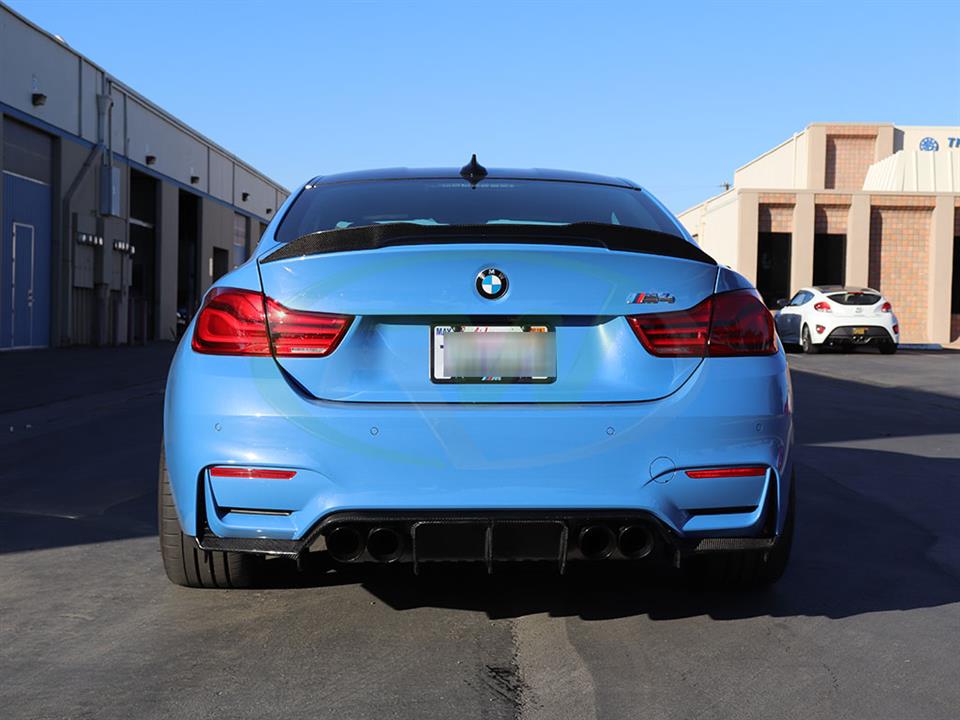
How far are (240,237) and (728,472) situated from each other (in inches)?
1978

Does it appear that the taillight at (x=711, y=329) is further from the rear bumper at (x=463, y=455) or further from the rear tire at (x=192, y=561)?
the rear tire at (x=192, y=561)

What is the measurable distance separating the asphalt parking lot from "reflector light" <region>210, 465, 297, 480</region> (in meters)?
0.56

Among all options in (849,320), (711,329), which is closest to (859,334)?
(849,320)

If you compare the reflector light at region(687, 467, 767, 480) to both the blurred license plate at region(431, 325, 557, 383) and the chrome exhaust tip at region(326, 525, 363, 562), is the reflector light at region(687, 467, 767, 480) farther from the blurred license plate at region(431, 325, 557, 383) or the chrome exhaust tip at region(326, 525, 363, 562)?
the chrome exhaust tip at region(326, 525, 363, 562)

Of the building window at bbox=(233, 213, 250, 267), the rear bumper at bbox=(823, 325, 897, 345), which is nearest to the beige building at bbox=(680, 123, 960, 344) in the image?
the rear bumper at bbox=(823, 325, 897, 345)

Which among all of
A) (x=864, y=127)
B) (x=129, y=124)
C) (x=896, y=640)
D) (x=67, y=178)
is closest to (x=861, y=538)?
(x=896, y=640)

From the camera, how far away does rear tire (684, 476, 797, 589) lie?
162 inches

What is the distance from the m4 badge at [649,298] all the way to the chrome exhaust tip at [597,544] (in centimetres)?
70

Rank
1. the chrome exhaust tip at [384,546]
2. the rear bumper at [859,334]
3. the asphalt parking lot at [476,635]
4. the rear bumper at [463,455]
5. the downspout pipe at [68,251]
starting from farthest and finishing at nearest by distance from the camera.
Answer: the downspout pipe at [68,251]
the rear bumper at [859,334]
the chrome exhaust tip at [384,546]
the rear bumper at [463,455]
the asphalt parking lot at [476,635]

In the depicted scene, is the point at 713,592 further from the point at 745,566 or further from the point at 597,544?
the point at 597,544

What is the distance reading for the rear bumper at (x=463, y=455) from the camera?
346cm

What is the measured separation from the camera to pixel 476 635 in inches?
151

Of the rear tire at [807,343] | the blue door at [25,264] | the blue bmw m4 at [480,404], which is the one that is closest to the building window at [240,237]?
the blue door at [25,264]

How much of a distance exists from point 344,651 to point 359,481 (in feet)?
1.89
